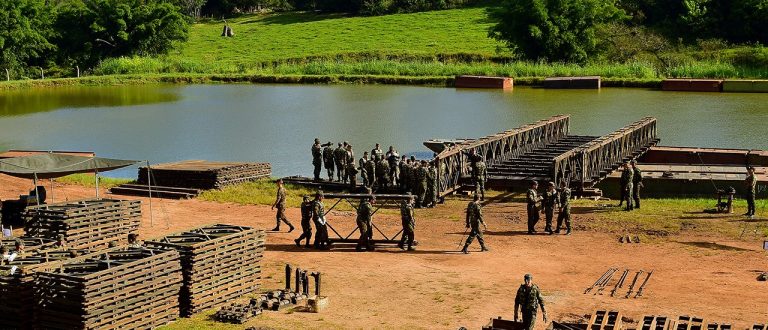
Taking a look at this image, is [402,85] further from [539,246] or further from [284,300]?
[284,300]

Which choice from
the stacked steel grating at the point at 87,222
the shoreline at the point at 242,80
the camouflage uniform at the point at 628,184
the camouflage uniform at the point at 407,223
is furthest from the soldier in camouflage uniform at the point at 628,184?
the shoreline at the point at 242,80

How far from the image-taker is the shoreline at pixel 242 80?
79000 millimetres

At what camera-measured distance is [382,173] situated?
35.3 m

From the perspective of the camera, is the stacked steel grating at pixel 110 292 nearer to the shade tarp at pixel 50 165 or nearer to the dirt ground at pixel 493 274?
the dirt ground at pixel 493 274

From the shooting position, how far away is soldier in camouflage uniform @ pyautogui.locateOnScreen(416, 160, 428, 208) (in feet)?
108

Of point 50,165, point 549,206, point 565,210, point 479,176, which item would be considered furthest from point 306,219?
point 50,165

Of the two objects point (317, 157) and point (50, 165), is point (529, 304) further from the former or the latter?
point (317, 157)

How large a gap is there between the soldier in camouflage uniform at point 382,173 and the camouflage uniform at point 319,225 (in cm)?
752

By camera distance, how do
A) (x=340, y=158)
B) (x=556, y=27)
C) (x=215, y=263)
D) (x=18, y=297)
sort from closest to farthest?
1. (x=18, y=297)
2. (x=215, y=263)
3. (x=340, y=158)
4. (x=556, y=27)

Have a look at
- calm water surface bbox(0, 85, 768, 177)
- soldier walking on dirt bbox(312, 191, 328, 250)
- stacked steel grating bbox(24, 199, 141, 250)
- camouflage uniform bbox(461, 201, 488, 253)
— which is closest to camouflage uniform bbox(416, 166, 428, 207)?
soldier walking on dirt bbox(312, 191, 328, 250)

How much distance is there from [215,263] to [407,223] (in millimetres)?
6545

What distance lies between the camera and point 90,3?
9425 centimetres

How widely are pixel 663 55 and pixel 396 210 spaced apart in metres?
53.4

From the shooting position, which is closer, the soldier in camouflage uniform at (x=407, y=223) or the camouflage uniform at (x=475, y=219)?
the camouflage uniform at (x=475, y=219)
